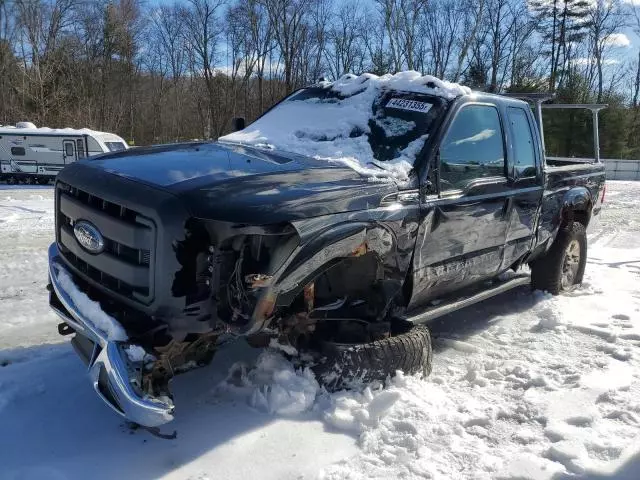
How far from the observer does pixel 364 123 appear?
422 centimetres

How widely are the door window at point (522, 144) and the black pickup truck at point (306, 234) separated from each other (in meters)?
0.02

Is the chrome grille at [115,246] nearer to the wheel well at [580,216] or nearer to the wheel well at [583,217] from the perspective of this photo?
the wheel well at [580,216]

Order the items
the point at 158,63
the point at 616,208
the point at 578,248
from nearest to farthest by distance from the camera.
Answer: the point at 578,248
the point at 616,208
the point at 158,63

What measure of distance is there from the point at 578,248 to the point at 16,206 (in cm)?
1182

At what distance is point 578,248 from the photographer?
618 cm

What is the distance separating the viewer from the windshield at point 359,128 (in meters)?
3.85

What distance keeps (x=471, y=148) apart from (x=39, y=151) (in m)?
21.5

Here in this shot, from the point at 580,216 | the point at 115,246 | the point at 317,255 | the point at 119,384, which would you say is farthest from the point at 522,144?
the point at 119,384

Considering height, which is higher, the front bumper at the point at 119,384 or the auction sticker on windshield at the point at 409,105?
the auction sticker on windshield at the point at 409,105

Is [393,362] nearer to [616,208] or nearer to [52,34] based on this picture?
[616,208]

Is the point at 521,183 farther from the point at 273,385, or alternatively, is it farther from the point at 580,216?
the point at 273,385

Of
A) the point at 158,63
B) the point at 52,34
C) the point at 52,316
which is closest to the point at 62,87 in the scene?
the point at 52,34

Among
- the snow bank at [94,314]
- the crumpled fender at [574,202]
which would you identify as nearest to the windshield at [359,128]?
the snow bank at [94,314]

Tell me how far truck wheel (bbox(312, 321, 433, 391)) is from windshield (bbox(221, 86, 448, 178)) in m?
1.07
